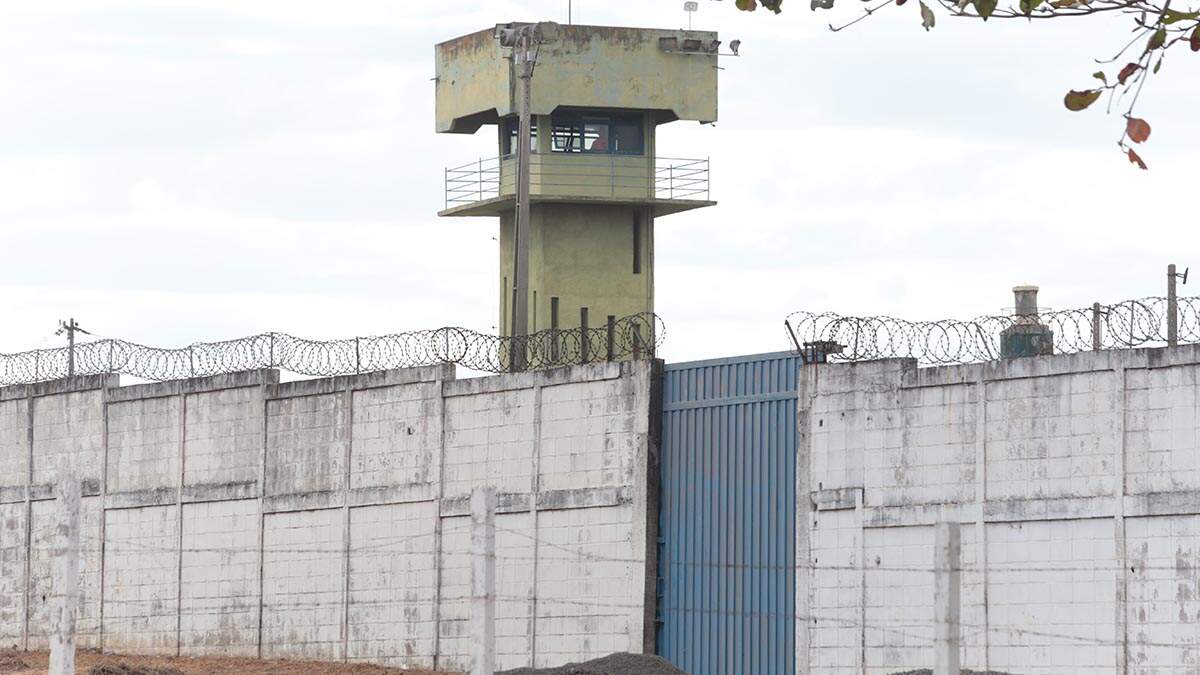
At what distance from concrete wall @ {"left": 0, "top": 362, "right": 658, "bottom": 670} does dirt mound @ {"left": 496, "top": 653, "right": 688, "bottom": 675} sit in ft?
5.38

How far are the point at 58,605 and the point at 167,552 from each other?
36.5ft

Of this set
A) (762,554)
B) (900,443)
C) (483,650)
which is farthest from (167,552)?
(483,650)

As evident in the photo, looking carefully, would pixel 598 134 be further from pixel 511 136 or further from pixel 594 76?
pixel 511 136

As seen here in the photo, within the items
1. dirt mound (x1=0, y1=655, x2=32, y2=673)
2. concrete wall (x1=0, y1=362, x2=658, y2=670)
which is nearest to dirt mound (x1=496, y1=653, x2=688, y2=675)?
concrete wall (x1=0, y1=362, x2=658, y2=670)

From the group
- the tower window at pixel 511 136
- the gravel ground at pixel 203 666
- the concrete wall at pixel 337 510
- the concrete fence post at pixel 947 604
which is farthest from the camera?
the tower window at pixel 511 136

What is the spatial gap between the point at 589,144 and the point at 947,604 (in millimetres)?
23577

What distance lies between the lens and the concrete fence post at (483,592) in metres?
15.4

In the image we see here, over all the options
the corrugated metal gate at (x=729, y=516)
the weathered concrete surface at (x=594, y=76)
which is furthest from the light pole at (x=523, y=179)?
the corrugated metal gate at (x=729, y=516)

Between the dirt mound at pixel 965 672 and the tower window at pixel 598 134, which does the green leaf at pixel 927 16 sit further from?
the tower window at pixel 598 134

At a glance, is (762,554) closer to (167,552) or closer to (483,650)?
(483,650)

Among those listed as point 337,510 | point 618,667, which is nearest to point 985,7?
point 618,667

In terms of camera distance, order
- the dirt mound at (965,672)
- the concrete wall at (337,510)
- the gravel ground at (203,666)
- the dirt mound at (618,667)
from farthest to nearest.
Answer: the gravel ground at (203,666) → the concrete wall at (337,510) → the dirt mound at (618,667) → the dirt mound at (965,672)

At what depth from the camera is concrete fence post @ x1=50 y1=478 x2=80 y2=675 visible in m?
18.0

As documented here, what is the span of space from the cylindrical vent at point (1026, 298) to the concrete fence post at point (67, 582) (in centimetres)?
1182
